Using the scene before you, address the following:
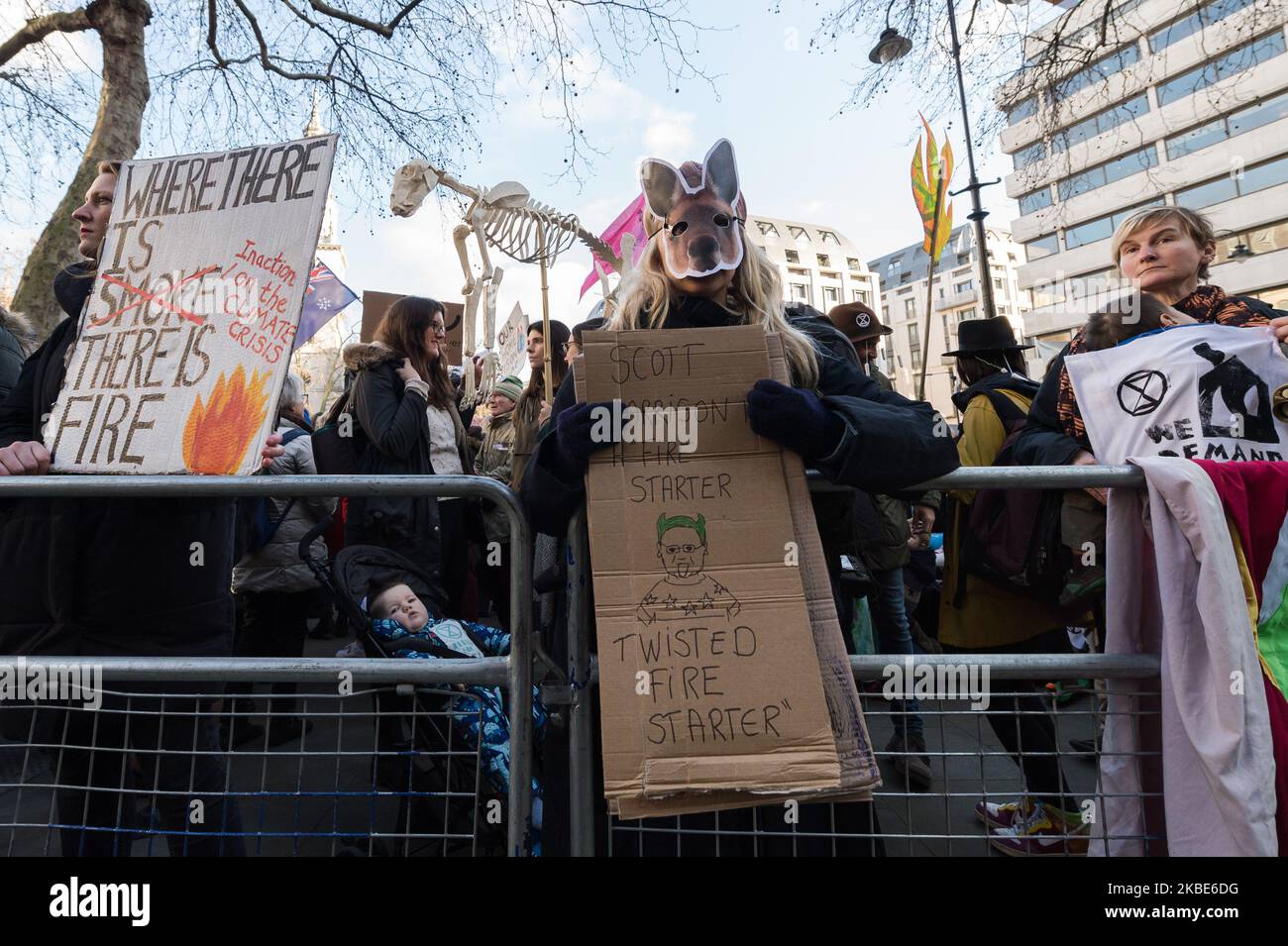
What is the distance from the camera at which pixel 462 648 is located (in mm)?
2750

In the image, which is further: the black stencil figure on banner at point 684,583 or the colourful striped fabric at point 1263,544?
the colourful striped fabric at point 1263,544

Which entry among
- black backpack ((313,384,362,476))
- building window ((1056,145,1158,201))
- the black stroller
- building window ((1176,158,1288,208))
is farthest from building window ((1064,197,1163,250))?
the black stroller

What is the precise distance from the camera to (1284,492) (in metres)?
1.75

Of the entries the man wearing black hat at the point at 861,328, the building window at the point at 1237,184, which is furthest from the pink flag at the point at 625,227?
the building window at the point at 1237,184

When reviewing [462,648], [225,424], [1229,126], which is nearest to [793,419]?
[225,424]

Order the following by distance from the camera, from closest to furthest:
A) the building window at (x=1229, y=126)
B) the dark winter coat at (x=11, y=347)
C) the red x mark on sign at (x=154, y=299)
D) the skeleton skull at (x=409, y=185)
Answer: the red x mark on sign at (x=154, y=299) → the dark winter coat at (x=11, y=347) → the skeleton skull at (x=409, y=185) → the building window at (x=1229, y=126)

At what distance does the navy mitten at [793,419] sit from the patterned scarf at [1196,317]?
1.07 metres

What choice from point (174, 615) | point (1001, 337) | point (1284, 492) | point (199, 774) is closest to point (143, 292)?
point (174, 615)

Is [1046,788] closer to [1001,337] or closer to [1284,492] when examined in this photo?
[1284,492]

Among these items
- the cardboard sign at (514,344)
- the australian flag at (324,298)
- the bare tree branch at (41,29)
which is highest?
the bare tree branch at (41,29)

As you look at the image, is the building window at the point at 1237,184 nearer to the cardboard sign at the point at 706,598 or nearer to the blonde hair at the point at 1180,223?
the blonde hair at the point at 1180,223

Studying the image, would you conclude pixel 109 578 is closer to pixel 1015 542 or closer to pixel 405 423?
pixel 405 423

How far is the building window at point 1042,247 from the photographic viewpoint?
48.3 meters

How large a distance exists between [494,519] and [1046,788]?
9.17ft
